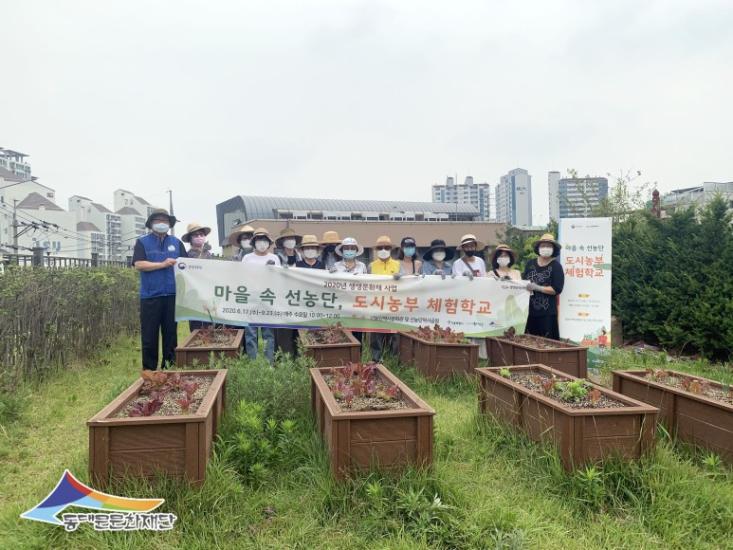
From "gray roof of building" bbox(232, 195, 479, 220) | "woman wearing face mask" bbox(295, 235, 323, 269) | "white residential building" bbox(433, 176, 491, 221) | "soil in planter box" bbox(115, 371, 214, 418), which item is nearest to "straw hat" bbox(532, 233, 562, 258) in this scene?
"woman wearing face mask" bbox(295, 235, 323, 269)

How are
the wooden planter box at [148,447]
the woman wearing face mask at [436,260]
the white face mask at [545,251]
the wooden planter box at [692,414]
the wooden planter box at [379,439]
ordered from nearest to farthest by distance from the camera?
the wooden planter box at [148,447], the wooden planter box at [379,439], the wooden planter box at [692,414], the white face mask at [545,251], the woman wearing face mask at [436,260]

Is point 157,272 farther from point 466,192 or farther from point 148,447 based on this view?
point 466,192

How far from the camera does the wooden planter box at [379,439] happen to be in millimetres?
2881

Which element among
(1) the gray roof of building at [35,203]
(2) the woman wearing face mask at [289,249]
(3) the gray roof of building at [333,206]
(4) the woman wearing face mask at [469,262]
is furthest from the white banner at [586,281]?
(1) the gray roof of building at [35,203]

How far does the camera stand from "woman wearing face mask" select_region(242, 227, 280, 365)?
6105 mm

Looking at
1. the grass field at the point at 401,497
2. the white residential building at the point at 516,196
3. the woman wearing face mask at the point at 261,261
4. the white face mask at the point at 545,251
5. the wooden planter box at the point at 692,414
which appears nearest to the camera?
the grass field at the point at 401,497

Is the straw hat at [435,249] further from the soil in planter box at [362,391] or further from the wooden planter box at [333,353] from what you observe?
the soil in planter box at [362,391]

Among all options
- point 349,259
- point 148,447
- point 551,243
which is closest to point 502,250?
point 551,243

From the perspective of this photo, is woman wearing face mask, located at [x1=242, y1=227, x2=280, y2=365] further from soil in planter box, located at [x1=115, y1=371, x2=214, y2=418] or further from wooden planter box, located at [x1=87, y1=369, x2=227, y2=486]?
wooden planter box, located at [x1=87, y1=369, x2=227, y2=486]

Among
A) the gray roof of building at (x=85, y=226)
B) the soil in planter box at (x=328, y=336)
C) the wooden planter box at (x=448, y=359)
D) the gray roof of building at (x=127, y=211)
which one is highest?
the gray roof of building at (x=127, y=211)

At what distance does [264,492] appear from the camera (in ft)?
9.80

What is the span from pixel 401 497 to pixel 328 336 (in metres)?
3.07

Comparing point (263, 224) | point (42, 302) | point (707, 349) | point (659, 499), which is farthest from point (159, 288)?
point (263, 224)

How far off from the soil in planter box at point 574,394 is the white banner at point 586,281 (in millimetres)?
2597
